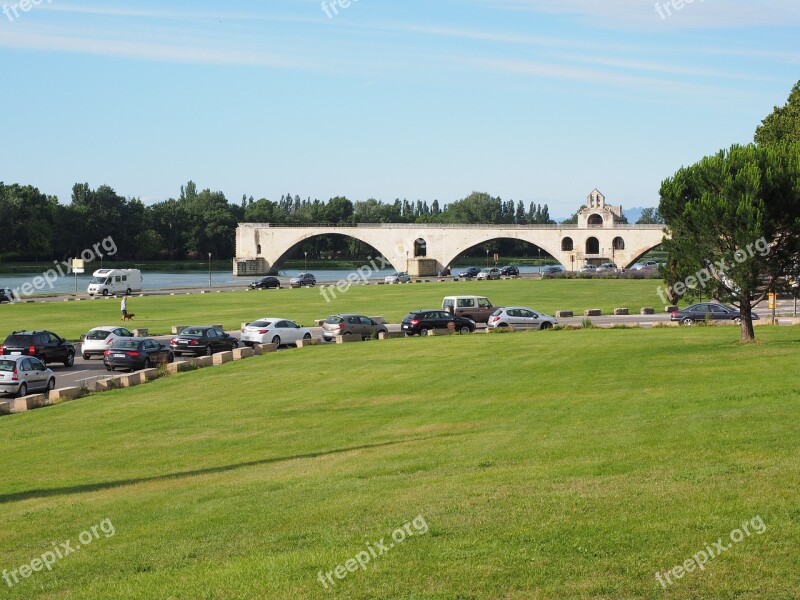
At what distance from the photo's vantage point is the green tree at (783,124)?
2506 inches

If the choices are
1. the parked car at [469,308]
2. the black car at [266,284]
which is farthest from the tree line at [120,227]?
the parked car at [469,308]

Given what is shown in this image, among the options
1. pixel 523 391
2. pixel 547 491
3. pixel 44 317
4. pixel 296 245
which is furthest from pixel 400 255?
pixel 547 491

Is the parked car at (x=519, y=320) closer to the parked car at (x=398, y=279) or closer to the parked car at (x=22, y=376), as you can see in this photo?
the parked car at (x=22, y=376)

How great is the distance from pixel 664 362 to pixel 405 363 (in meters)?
8.43

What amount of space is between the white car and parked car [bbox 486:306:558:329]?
35.3 ft

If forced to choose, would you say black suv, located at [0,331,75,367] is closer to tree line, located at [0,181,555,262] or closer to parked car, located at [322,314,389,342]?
parked car, located at [322,314,389,342]

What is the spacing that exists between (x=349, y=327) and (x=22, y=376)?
19.0 meters

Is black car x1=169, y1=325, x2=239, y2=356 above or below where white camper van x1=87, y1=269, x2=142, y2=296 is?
below

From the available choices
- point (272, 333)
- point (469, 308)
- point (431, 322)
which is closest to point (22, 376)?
point (272, 333)

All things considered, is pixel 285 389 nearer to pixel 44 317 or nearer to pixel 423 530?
pixel 423 530

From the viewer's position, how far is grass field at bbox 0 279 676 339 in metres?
60.5

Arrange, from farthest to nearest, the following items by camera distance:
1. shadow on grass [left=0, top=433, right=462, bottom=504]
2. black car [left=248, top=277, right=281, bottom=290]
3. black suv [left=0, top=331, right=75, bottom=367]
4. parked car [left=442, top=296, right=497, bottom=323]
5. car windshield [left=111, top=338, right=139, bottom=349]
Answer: black car [left=248, top=277, right=281, bottom=290], parked car [left=442, top=296, right=497, bottom=323], black suv [left=0, top=331, right=75, bottom=367], car windshield [left=111, top=338, right=139, bottom=349], shadow on grass [left=0, top=433, right=462, bottom=504]

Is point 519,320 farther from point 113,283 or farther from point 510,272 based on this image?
point 510,272

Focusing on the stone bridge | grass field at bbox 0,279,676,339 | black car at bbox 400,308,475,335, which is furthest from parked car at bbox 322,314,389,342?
the stone bridge
